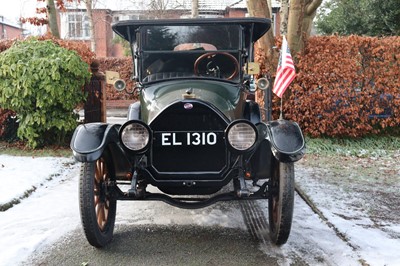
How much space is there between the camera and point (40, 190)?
578 cm

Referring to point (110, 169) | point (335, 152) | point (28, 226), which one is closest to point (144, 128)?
point (110, 169)

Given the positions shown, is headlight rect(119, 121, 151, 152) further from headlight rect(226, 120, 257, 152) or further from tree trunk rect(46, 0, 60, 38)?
tree trunk rect(46, 0, 60, 38)

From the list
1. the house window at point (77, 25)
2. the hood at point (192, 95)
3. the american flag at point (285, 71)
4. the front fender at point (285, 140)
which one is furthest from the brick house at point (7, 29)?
the front fender at point (285, 140)

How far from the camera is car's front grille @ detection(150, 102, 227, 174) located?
372 cm

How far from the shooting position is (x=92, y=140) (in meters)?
3.62

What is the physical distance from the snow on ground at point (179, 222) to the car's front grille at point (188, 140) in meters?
0.97

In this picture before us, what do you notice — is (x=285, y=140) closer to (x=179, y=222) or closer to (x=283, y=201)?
(x=283, y=201)

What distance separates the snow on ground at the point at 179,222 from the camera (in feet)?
12.2

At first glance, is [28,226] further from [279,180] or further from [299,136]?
[299,136]

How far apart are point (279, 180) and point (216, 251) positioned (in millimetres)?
857

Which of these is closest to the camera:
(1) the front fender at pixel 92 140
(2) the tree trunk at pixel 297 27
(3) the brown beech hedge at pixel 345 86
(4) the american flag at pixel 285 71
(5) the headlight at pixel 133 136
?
(1) the front fender at pixel 92 140

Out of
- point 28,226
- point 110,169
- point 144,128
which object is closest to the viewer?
point 144,128

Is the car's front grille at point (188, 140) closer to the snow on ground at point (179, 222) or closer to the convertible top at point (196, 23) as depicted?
the snow on ground at point (179, 222)

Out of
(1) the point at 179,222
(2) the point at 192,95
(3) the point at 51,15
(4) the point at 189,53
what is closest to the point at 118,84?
(4) the point at 189,53
